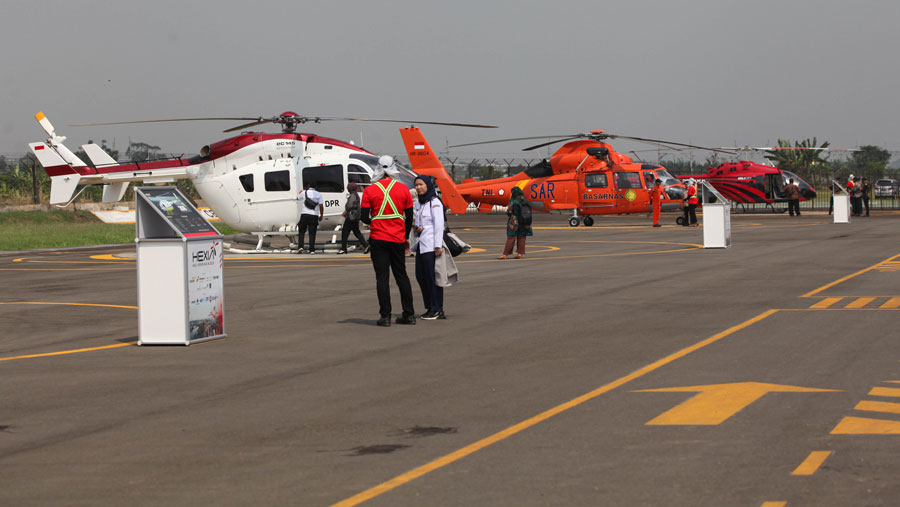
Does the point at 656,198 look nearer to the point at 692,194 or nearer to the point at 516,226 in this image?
the point at 692,194

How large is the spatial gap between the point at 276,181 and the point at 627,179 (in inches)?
703

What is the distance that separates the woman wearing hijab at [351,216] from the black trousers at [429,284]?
13019mm

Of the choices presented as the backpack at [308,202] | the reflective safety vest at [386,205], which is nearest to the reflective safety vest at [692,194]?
the backpack at [308,202]

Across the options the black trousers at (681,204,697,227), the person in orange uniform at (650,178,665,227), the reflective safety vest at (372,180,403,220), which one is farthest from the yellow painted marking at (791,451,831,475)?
the person in orange uniform at (650,178,665,227)

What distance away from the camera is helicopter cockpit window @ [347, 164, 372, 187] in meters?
28.4

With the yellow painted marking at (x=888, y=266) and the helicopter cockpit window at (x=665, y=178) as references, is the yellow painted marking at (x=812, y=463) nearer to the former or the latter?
the yellow painted marking at (x=888, y=266)

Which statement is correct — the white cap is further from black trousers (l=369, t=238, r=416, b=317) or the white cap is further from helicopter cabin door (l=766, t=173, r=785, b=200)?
helicopter cabin door (l=766, t=173, r=785, b=200)

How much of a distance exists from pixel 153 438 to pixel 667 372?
177 inches

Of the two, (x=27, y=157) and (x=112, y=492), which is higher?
(x=27, y=157)

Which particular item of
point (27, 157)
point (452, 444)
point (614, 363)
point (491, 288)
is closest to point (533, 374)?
point (614, 363)

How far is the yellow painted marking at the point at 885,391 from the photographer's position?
8.04 m

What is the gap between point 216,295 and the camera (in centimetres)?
1204

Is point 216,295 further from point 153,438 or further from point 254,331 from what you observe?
point 153,438

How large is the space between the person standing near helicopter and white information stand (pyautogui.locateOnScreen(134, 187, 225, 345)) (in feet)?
48.4
